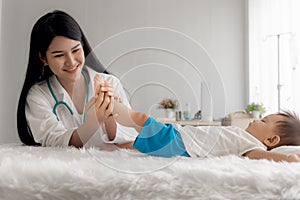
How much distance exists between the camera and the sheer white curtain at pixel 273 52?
311 centimetres

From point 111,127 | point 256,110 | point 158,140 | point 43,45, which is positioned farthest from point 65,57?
point 256,110

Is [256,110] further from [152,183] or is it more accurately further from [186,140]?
[152,183]

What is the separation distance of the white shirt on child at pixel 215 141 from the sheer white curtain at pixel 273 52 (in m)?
2.14

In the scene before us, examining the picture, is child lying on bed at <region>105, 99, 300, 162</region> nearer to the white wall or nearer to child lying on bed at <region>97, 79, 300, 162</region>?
child lying on bed at <region>97, 79, 300, 162</region>

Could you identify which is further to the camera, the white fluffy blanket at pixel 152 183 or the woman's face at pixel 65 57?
the woman's face at pixel 65 57

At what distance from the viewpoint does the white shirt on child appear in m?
1.03

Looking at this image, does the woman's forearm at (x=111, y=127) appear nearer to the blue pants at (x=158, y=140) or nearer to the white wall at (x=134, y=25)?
the blue pants at (x=158, y=140)

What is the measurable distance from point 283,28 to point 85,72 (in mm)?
2500

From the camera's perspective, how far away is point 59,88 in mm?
1412

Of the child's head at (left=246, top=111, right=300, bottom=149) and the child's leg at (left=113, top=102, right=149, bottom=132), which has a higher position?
the child's leg at (left=113, top=102, right=149, bottom=132)

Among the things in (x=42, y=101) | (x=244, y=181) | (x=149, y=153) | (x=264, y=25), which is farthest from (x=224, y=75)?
(x=244, y=181)

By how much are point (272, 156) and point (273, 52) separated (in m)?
2.71

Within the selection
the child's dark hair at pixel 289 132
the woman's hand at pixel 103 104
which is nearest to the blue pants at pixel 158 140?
the woman's hand at pixel 103 104

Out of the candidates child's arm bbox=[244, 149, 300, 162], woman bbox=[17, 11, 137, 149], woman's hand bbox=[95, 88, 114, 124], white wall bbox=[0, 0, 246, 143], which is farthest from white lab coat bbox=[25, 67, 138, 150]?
white wall bbox=[0, 0, 246, 143]
